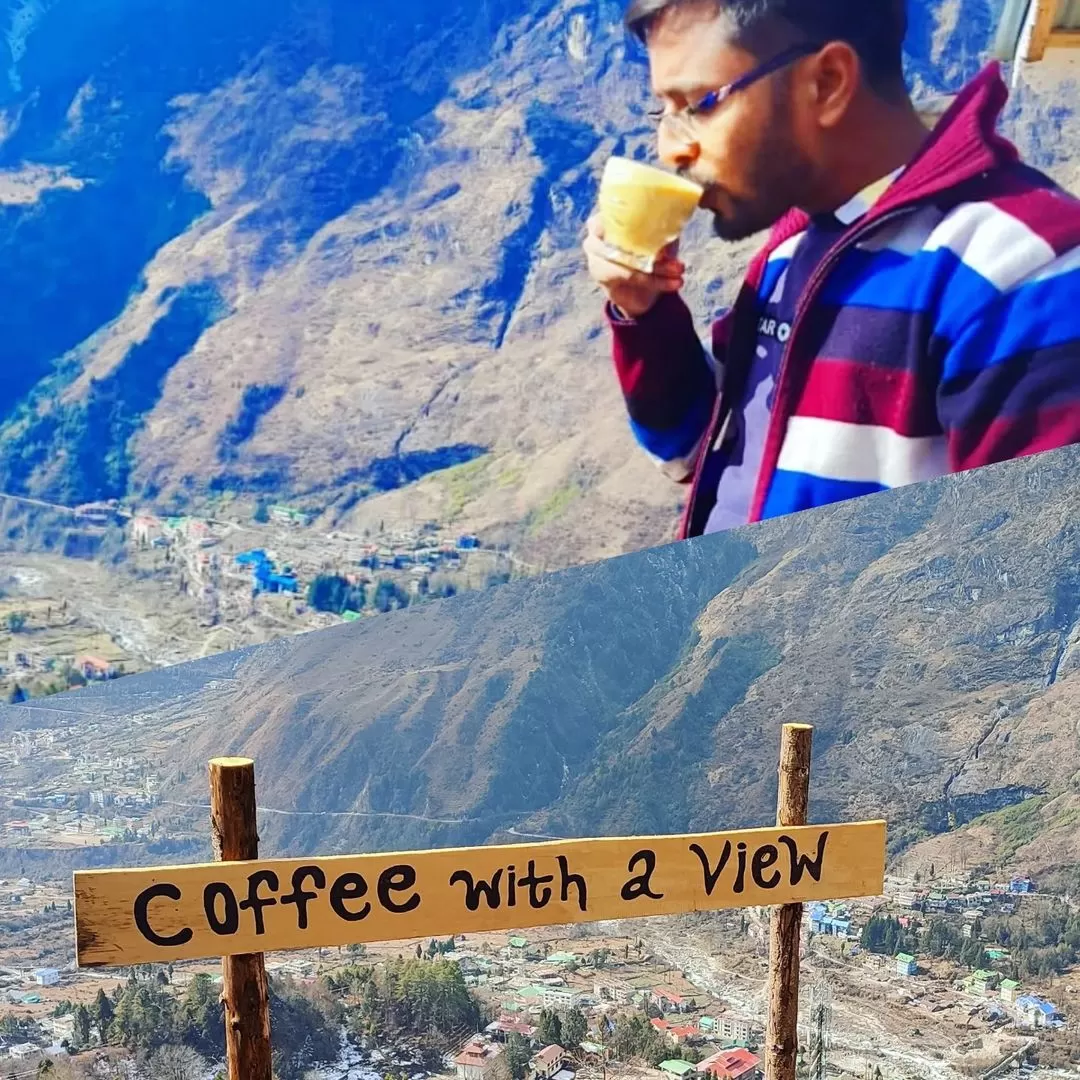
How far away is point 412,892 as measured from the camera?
159 cm

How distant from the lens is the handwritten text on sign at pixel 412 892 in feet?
4.94

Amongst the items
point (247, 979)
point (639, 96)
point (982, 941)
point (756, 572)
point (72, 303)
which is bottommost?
point (982, 941)

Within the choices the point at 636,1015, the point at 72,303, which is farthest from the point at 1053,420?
the point at 636,1015

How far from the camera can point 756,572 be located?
1172 centimetres

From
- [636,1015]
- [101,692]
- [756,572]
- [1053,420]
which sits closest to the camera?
[1053,420]

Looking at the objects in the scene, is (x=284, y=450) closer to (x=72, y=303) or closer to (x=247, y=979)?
(x=72, y=303)

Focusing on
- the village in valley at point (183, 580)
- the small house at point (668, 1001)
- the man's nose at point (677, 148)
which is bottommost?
the small house at point (668, 1001)

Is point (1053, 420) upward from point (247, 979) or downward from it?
upward

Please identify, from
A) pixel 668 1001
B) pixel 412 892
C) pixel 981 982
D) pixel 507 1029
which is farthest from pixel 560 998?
pixel 412 892

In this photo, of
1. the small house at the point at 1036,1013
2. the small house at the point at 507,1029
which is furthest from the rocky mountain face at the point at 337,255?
the small house at the point at 1036,1013

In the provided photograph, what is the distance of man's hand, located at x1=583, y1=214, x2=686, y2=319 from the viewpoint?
2447mm

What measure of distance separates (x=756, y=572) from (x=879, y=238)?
932 cm

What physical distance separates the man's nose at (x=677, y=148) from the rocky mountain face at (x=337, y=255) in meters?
0.05

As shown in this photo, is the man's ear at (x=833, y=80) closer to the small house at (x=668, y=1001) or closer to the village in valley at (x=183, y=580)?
the village in valley at (x=183, y=580)
